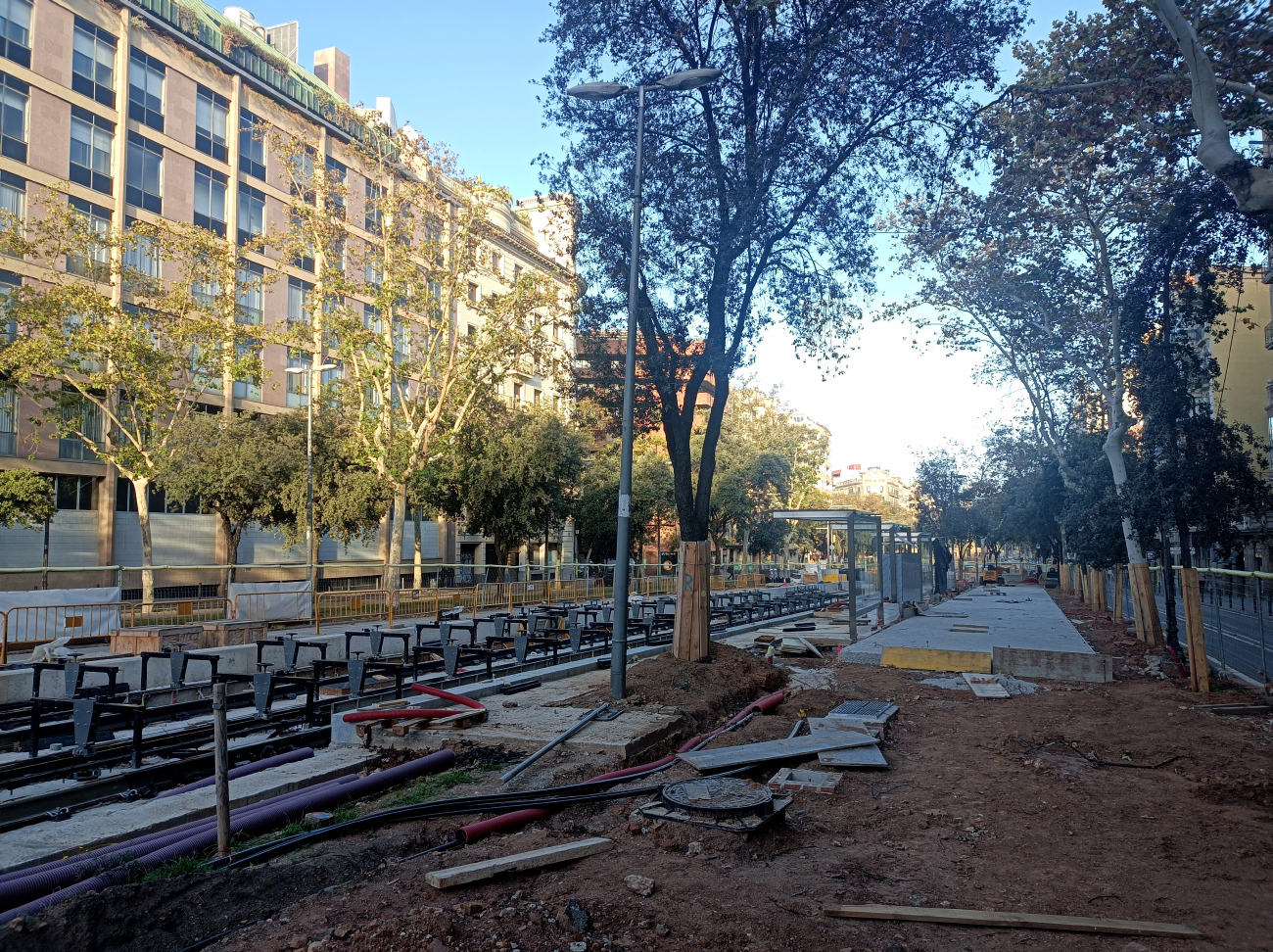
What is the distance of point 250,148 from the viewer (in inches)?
1615

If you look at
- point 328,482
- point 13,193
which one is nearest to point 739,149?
point 328,482

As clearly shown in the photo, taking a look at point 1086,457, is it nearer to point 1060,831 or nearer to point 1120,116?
point 1120,116

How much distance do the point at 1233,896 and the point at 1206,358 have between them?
45.2 ft

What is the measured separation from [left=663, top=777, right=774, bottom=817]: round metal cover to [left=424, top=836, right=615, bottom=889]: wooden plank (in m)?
0.76

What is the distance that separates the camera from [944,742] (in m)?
9.09

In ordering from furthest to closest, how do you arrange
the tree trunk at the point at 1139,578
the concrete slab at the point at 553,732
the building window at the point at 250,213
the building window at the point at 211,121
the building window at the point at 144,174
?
the building window at the point at 250,213, the building window at the point at 211,121, the building window at the point at 144,174, the tree trunk at the point at 1139,578, the concrete slab at the point at 553,732

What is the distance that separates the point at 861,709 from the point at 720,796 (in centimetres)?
443

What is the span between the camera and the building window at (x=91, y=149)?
1303 inches

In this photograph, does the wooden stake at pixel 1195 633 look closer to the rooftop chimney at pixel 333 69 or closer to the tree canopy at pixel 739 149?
the tree canopy at pixel 739 149

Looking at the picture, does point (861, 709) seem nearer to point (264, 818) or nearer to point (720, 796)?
point (720, 796)

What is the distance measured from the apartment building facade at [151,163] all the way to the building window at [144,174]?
0.21 feet

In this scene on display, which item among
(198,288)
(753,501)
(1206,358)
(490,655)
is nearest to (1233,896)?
(490,655)

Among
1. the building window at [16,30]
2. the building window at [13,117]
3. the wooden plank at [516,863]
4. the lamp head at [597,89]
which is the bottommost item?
the wooden plank at [516,863]

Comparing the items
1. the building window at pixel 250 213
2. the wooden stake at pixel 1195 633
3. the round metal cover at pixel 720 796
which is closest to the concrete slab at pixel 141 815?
the round metal cover at pixel 720 796
